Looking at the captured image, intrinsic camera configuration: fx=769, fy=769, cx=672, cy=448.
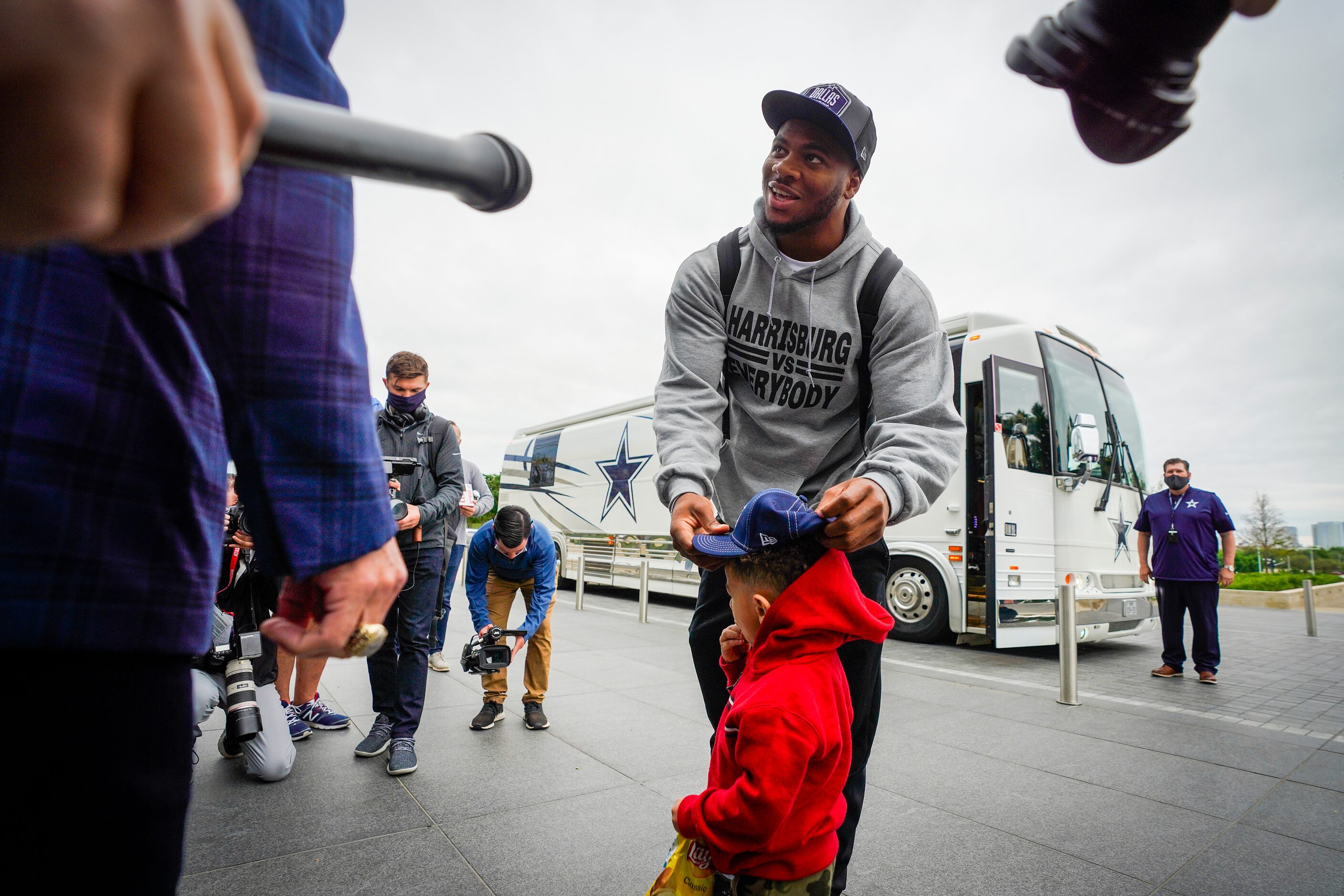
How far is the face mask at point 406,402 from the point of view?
4344 millimetres

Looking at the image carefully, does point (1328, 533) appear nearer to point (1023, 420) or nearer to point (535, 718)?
point (1023, 420)

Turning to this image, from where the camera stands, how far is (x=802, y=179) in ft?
6.97

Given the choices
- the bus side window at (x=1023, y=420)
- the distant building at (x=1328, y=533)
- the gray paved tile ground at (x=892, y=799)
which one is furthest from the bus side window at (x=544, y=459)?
the distant building at (x=1328, y=533)

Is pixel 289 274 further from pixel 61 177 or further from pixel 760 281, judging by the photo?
pixel 760 281

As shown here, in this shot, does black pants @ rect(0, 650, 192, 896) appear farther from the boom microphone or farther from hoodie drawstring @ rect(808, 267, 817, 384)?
hoodie drawstring @ rect(808, 267, 817, 384)

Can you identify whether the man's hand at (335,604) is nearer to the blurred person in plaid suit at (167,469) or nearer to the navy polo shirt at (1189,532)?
the blurred person in plaid suit at (167,469)

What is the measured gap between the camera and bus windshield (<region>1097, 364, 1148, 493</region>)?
340 inches

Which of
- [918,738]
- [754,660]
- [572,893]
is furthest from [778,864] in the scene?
[918,738]

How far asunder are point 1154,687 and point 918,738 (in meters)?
3.18

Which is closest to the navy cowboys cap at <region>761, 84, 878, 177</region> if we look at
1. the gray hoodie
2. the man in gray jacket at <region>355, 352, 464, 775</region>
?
the gray hoodie

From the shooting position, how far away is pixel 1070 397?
8.12 m

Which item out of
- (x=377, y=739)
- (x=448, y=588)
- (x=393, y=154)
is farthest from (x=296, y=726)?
(x=393, y=154)

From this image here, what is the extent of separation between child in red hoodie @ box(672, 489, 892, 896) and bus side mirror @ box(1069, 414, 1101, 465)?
690 centimetres

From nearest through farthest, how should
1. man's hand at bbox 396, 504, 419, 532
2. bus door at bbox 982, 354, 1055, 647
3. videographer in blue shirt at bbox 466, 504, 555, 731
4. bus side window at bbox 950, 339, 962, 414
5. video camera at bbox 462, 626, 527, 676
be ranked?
man's hand at bbox 396, 504, 419, 532 < video camera at bbox 462, 626, 527, 676 < videographer in blue shirt at bbox 466, 504, 555, 731 < bus door at bbox 982, 354, 1055, 647 < bus side window at bbox 950, 339, 962, 414
